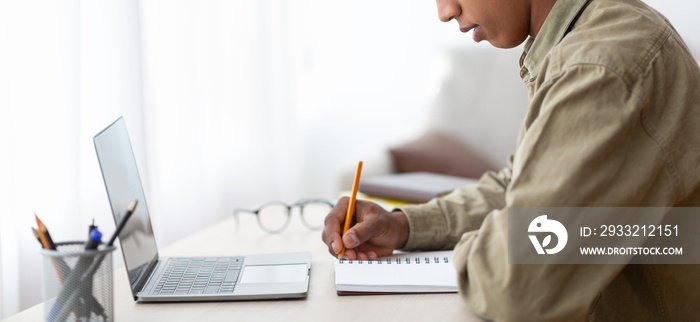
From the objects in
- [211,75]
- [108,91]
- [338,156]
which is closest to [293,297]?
[108,91]

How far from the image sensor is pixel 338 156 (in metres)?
3.35

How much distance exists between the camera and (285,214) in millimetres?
1524

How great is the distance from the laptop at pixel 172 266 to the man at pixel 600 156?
275 mm

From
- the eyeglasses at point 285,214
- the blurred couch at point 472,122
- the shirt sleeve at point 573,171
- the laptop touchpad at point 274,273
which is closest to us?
the shirt sleeve at point 573,171

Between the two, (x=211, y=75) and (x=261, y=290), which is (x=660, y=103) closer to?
(x=261, y=290)

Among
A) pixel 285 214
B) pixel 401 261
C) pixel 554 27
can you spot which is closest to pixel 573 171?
pixel 554 27

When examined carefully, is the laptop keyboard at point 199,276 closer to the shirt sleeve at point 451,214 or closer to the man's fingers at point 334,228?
the man's fingers at point 334,228

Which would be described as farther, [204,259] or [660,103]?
[204,259]

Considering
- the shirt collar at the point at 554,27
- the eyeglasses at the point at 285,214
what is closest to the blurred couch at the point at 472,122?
the eyeglasses at the point at 285,214

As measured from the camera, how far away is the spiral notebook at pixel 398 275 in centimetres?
94

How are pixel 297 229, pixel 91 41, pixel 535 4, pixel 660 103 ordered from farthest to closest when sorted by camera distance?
pixel 91 41 → pixel 297 229 → pixel 535 4 → pixel 660 103

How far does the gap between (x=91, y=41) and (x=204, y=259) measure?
43.9 inches

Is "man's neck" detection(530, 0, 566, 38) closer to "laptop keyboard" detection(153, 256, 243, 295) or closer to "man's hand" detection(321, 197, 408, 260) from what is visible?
"man's hand" detection(321, 197, 408, 260)

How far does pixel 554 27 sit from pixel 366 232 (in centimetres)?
42
